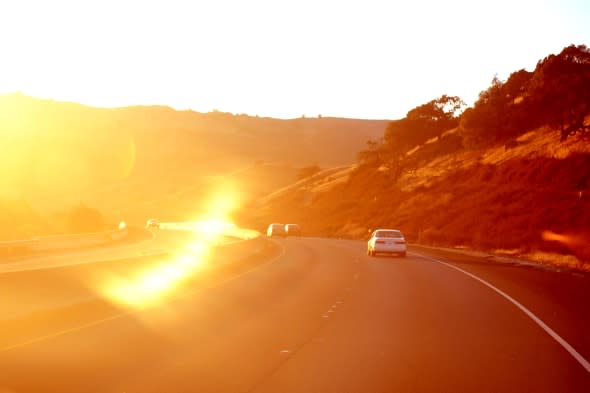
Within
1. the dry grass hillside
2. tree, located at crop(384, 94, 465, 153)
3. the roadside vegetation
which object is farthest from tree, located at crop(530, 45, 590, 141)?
tree, located at crop(384, 94, 465, 153)

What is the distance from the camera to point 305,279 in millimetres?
28375

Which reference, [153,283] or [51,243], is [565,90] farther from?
[153,283]

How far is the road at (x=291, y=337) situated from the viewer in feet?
33.9

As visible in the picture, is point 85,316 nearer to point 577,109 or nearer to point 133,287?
point 133,287

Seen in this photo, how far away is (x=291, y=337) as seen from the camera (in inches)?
563

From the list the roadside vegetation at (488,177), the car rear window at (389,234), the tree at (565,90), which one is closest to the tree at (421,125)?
the roadside vegetation at (488,177)

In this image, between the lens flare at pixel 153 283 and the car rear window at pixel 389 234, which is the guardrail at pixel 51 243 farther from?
the car rear window at pixel 389 234

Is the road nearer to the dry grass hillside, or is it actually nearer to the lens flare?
the lens flare

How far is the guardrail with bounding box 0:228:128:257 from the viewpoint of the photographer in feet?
139

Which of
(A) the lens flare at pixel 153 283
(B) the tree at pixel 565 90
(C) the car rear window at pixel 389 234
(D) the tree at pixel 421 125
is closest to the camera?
(A) the lens flare at pixel 153 283

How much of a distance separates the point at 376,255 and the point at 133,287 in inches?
990

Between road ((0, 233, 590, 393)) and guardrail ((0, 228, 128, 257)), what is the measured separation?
19.0 m

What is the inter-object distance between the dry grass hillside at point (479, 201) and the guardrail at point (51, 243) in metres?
24.4

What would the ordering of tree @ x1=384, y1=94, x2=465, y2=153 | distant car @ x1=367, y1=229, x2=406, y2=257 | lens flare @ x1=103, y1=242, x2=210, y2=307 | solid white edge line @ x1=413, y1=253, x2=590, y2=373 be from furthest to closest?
tree @ x1=384, y1=94, x2=465, y2=153
distant car @ x1=367, y1=229, x2=406, y2=257
lens flare @ x1=103, y1=242, x2=210, y2=307
solid white edge line @ x1=413, y1=253, x2=590, y2=373
